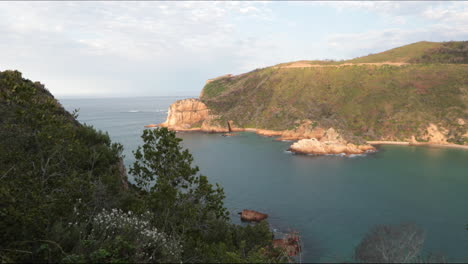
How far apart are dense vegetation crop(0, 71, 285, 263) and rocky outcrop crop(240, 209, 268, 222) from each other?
1420 cm

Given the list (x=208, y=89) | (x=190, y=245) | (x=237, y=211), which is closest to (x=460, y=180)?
(x=237, y=211)

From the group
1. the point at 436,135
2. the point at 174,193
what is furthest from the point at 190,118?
the point at 174,193

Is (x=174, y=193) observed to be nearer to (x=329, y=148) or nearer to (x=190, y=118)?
(x=329, y=148)

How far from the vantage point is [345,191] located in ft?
169

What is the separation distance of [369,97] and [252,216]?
92127mm

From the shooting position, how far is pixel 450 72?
113 m

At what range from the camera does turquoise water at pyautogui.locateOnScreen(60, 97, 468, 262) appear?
34.8 metres

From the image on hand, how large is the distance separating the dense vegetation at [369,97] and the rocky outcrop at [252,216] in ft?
189

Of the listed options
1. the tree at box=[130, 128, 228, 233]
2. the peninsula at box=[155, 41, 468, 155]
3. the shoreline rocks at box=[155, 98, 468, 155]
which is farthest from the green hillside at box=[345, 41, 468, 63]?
the tree at box=[130, 128, 228, 233]

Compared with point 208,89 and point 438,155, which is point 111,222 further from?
point 208,89

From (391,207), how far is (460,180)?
2427 cm

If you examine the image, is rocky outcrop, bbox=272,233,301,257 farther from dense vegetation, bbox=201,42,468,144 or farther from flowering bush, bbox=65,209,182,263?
dense vegetation, bbox=201,42,468,144

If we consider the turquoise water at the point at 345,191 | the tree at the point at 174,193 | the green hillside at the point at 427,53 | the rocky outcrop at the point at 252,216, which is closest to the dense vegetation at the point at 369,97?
the green hillside at the point at 427,53

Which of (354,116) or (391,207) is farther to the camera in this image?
(354,116)
